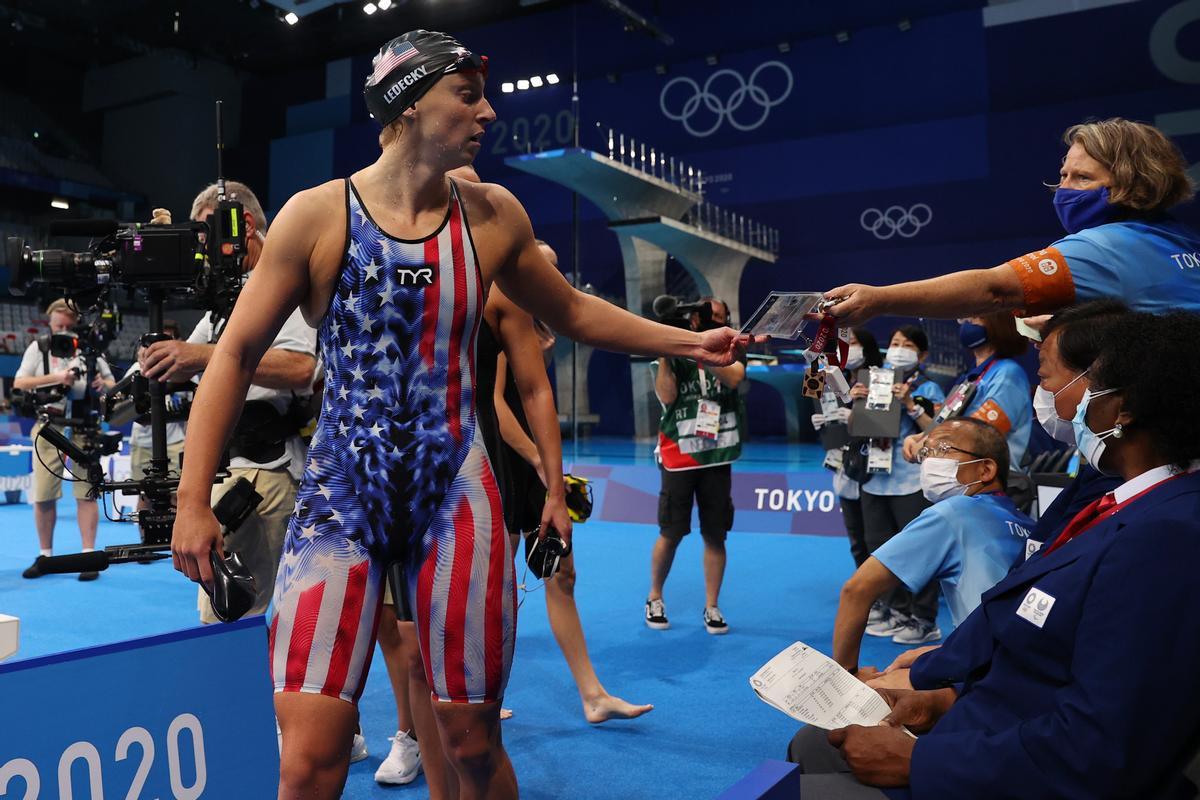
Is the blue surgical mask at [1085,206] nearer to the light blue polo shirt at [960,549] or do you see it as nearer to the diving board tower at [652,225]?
the light blue polo shirt at [960,549]

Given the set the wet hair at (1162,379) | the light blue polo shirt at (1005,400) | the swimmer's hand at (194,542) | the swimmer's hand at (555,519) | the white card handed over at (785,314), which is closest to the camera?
the wet hair at (1162,379)

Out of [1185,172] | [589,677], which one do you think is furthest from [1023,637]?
[589,677]

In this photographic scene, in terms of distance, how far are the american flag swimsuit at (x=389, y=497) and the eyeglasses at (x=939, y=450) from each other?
1.92 meters

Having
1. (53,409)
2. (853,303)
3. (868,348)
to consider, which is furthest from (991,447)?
(53,409)

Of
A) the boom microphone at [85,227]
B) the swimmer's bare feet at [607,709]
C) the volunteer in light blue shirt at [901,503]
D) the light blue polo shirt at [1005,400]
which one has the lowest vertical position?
the swimmer's bare feet at [607,709]

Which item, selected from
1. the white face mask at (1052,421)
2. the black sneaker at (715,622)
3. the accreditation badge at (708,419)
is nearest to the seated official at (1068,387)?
the white face mask at (1052,421)

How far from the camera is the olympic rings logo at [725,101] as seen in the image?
Result: 43.0ft

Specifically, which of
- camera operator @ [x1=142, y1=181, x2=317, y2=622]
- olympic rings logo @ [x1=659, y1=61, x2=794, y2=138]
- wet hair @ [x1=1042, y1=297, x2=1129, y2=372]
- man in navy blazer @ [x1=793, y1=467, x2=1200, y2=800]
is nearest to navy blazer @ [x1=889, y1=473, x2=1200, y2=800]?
man in navy blazer @ [x1=793, y1=467, x2=1200, y2=800]

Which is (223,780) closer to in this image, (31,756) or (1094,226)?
(31,756)

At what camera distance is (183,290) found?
111 inches

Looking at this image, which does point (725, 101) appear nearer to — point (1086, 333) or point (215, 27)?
point (215, 27)

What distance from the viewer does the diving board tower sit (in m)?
10.4

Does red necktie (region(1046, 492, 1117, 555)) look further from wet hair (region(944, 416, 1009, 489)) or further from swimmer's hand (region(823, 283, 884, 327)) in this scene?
wet hair (region(944, 416, 1009, 489))

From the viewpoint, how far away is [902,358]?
5270 millimetres
